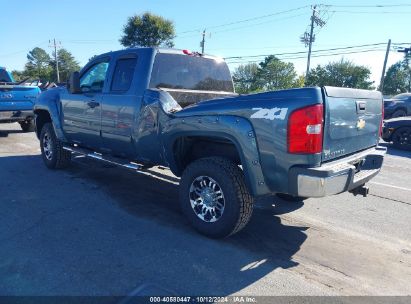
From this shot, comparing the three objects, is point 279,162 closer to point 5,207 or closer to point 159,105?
point 159,105

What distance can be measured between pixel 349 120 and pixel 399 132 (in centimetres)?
871

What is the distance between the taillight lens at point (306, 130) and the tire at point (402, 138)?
9.16 m

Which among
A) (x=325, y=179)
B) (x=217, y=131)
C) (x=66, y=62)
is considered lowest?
(x=325, y=179)

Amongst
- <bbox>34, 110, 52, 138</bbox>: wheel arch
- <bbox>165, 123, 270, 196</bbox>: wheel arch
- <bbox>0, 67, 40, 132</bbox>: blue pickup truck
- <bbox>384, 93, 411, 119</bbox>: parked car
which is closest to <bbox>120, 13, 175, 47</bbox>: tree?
<bbox>384, 93, 411, 119</bbox>: parked car

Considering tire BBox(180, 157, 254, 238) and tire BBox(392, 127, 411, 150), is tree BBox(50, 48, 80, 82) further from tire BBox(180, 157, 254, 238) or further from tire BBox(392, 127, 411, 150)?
tire BBox(180, 157, 254, 238)

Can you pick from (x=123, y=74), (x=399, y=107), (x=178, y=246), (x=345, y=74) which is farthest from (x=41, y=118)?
(x=345, y=74)

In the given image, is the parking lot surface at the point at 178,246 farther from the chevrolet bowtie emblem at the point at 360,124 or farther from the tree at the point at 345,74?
the tree at the point at 345,74

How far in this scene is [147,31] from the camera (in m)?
48.2

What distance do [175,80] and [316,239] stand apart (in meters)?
2.67

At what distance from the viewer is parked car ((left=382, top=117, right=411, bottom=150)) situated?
1088 cm

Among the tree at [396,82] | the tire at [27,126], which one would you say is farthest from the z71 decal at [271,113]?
the tree at [396,82]

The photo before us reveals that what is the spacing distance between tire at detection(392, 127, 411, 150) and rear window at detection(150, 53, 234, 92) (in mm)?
7328

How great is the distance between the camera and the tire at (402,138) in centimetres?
1089

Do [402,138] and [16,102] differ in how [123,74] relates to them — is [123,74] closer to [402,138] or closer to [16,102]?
[16,102]
